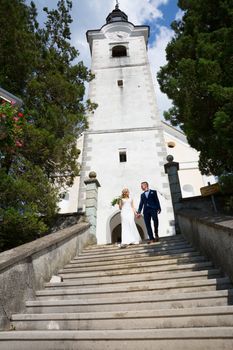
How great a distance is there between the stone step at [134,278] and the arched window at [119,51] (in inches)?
668

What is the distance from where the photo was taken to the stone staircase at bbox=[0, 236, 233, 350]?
262 cm

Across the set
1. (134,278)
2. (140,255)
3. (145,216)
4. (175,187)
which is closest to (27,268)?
(134,278)

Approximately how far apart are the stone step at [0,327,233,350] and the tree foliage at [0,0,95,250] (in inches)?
126

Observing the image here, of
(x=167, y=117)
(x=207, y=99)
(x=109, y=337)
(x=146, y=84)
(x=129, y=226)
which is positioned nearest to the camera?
(x=109, y=337)

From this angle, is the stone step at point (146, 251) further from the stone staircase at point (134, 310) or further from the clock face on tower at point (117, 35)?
the clock face on tower at point (117, 35)

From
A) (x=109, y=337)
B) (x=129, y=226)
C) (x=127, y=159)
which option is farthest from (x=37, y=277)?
(x=127, y=159)

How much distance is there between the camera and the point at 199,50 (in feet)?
19.5

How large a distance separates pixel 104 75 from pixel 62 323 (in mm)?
14754

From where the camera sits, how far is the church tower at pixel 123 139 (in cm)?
1110

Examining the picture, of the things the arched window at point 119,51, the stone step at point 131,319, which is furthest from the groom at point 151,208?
the arched window at point 119,51

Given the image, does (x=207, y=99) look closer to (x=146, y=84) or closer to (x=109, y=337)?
(x=109, y=337)

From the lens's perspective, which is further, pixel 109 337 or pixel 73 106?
pixel 73 106

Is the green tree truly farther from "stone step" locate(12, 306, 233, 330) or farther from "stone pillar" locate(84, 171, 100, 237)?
"stone pillar" locate(84, 171, 100, 237)

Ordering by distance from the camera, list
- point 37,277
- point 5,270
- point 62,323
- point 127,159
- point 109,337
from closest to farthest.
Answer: point 109,337, point 62,323, point 5,270, point 37,277, point 127,159
